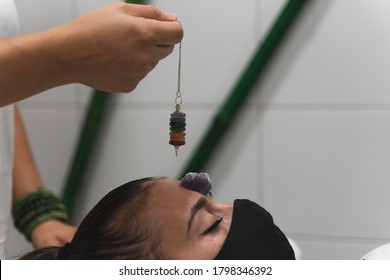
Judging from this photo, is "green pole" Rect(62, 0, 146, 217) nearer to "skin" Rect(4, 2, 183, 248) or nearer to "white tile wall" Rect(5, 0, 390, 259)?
"white tile wall" Rect(5, 0, 390, 259)

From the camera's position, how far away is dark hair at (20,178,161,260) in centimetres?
75

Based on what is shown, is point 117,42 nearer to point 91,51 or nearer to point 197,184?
point 91,51

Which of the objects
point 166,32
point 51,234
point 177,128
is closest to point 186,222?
point 177,128

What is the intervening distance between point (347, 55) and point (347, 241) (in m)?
0.42

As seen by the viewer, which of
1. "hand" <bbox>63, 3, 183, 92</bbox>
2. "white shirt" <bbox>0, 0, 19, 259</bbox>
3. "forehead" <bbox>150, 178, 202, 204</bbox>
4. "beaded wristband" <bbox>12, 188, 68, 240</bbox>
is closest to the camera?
"hand" <bbox>63, 3, 183, 92</bbox>

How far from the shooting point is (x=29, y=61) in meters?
0.70

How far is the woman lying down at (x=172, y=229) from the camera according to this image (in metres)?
0.75

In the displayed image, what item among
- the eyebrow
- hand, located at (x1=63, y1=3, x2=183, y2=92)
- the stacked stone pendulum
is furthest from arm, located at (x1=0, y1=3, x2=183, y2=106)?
the eyebrow

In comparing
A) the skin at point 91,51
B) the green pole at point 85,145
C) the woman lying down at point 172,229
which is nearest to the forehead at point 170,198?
the woman lying down at point 172,229

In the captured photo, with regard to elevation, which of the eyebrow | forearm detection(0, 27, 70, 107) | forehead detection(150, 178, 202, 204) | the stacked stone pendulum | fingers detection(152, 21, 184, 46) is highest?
fingers detection(152, 21, 184, 46)

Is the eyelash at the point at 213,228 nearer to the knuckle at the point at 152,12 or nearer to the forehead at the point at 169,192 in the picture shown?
the forehead at the point at 169,192

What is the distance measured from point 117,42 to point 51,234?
551 millimetres

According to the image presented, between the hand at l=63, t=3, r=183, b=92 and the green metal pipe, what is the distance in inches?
16.1

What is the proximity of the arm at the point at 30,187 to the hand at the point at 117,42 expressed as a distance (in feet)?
1.50
